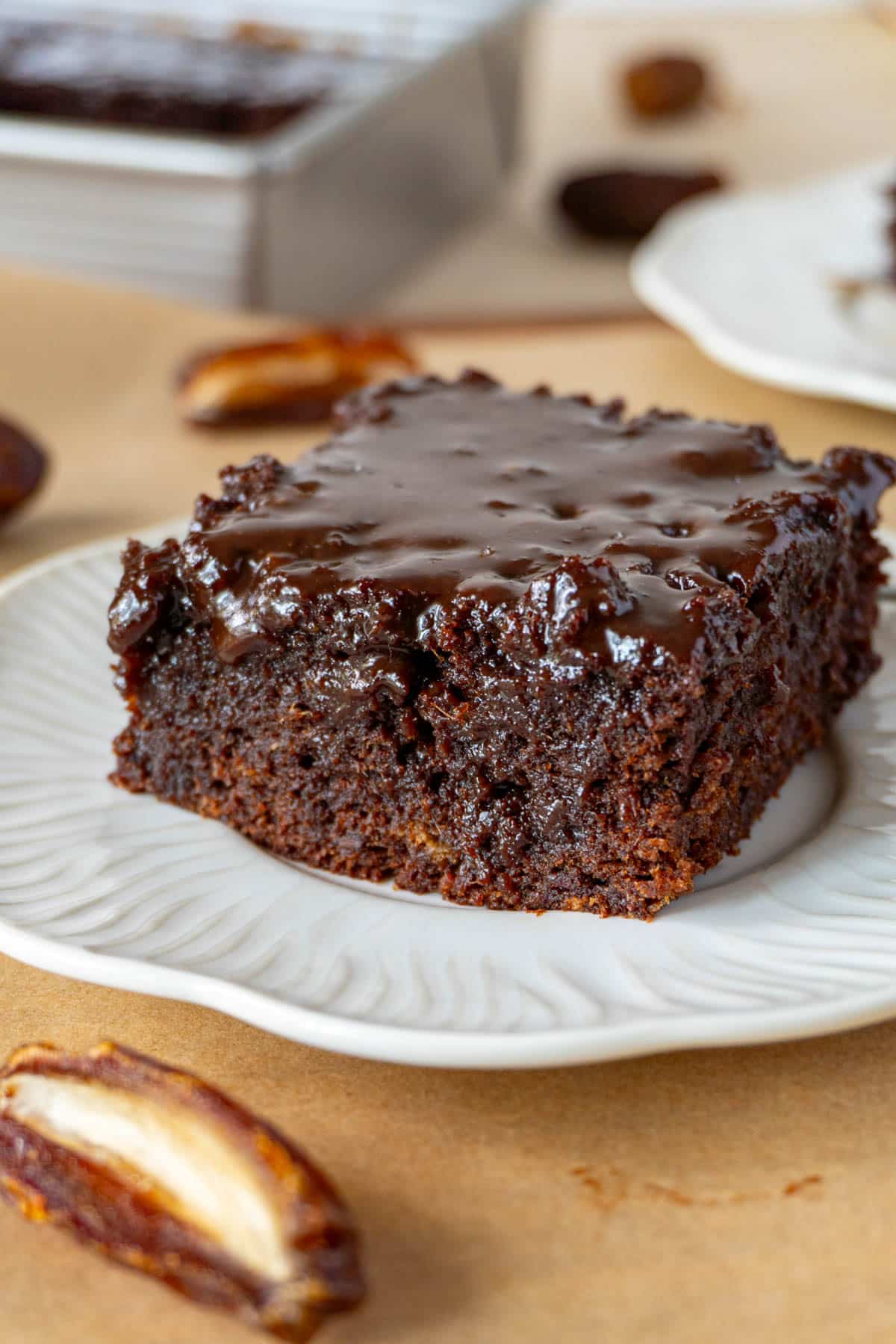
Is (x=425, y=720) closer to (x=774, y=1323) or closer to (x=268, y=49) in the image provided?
(x=774, y=1323)

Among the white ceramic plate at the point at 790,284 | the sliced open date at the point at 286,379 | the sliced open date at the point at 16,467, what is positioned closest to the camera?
the sliced open date at the point at 16,467

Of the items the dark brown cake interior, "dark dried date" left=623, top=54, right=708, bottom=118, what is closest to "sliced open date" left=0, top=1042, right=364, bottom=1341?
the dark brown cake interior

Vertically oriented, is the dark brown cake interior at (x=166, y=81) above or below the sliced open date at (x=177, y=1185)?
above

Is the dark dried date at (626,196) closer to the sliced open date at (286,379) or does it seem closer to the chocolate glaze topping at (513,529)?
the sliced open date at (286,379)

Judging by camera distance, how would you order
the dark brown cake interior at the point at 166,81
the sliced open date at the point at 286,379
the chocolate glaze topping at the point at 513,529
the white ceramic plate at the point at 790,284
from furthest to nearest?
the dark brown cake interior at the point at 166,81 < the sliced open date at the point at 286,379 < the white ceramic plate at the point at 790,284 < the chocolate glaze topping at the point at 513,529

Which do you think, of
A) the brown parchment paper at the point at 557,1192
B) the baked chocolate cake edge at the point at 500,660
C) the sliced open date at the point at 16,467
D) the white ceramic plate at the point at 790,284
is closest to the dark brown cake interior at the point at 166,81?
the white ceramic plate at the point at 790,284

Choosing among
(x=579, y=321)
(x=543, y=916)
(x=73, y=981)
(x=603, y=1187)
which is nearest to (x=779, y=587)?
(x=543, y=916)
